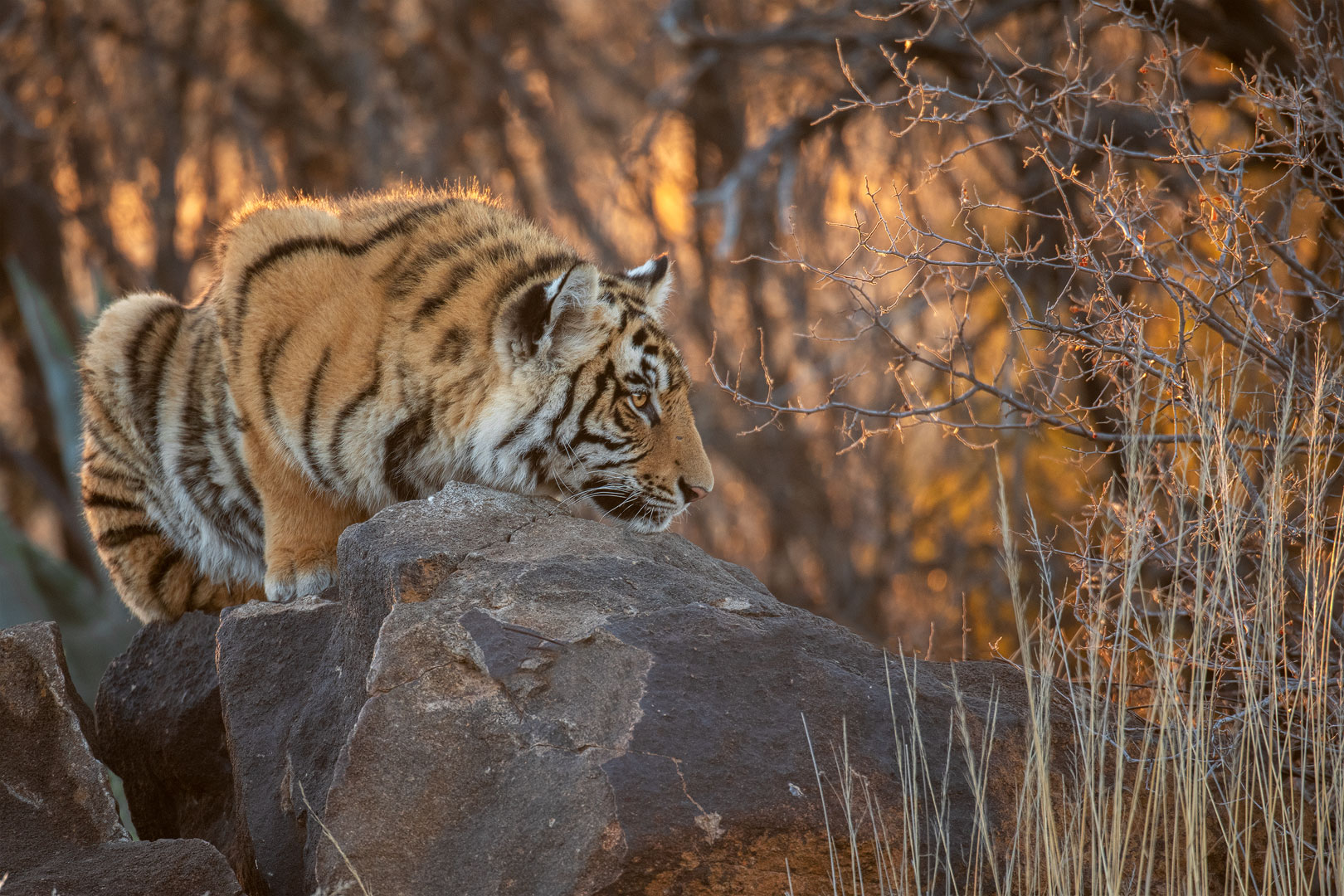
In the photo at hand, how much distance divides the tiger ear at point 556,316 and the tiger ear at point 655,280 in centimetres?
41

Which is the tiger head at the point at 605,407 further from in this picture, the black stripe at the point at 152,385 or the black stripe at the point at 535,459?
the black stripe at the point at 152,385

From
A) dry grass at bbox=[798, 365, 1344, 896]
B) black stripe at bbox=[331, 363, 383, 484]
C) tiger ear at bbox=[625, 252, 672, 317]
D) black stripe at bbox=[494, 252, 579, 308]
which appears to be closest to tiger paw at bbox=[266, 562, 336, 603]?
black stripe at bbox=[331, 363, 383, 484]

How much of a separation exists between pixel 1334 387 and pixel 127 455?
4087mm

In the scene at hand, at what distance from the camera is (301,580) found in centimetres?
449

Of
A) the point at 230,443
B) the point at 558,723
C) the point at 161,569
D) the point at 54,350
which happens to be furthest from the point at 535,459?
the point at 54,350

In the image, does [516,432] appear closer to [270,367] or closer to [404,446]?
[404,446]

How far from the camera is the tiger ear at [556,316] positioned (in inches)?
165

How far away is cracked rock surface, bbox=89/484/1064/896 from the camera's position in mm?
3088

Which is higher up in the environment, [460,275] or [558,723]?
[460,275]

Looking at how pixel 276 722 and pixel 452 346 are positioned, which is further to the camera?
pixel 452 346

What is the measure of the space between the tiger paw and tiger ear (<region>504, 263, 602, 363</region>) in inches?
38.8

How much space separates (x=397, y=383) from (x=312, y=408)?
11.9 inches

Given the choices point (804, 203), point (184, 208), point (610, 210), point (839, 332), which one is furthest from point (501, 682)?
point (184, 208)

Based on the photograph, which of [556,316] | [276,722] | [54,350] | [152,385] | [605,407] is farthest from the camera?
[54,350]
